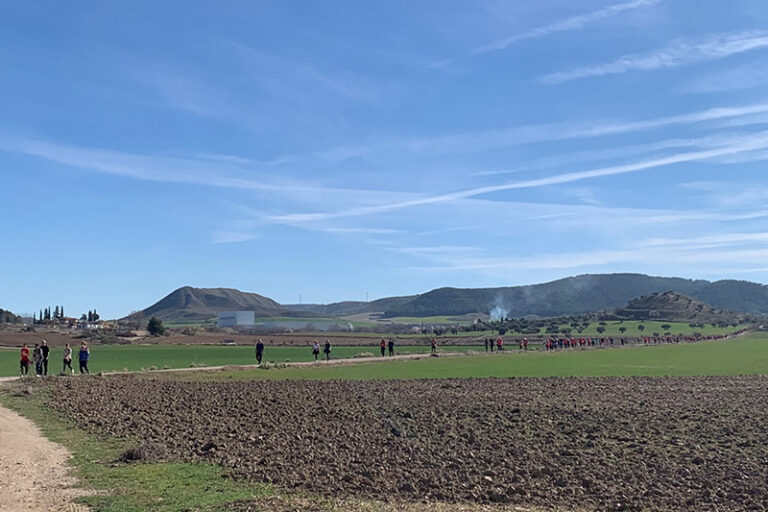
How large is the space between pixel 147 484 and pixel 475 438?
8.68 meters

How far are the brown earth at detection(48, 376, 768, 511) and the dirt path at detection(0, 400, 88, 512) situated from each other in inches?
78.4

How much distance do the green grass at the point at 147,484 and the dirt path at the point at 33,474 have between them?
1.09 feet

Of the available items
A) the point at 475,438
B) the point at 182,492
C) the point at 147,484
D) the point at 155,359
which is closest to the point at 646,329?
the point at 155,359

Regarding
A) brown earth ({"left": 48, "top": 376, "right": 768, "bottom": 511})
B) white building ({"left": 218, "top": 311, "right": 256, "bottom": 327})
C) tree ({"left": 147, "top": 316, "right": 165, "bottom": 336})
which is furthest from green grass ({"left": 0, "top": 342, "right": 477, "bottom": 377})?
white building ({"left": 218, "top": 311, "right": 256, "bottom": 327})

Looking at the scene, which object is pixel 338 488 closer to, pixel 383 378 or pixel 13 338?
pixel 383 378

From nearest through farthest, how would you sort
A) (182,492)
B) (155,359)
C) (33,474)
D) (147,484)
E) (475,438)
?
(182,492)
(147,484)
(33,474)
(475,438)
(155,359)

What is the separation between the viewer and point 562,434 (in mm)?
20469

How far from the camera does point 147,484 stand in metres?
14.1

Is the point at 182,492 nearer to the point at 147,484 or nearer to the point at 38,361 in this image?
the point at 147,484

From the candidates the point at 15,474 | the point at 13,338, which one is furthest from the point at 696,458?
the point at 13,338

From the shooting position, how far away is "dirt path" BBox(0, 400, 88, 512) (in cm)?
1280

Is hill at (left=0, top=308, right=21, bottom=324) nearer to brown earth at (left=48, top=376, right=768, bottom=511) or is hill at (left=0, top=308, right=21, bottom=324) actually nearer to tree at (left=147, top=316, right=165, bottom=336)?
tree at (left=147, top=316, right=165, bottom=336)

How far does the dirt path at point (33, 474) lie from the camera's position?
12.8m

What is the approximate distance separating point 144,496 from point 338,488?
329cm
